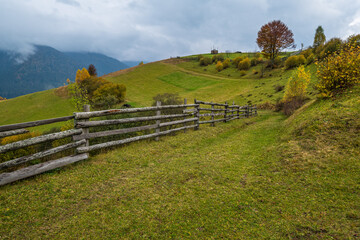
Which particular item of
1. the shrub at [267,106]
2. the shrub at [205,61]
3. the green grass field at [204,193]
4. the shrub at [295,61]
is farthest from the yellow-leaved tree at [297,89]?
the shrub at [205,61]

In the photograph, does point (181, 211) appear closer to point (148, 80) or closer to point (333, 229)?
point (333, 229)

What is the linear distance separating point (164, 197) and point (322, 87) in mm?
10908

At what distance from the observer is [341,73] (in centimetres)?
875

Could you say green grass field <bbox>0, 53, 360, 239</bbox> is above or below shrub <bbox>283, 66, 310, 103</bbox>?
below

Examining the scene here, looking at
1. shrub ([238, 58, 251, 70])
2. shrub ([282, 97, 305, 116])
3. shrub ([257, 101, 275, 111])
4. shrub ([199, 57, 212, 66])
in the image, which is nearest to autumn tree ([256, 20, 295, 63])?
shrub ([238, 58, 251, 70])

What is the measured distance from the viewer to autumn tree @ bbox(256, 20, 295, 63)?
5381 cm

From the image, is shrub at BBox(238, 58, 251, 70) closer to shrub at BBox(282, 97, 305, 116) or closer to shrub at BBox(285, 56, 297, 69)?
shrub at BBox(285, 56, 297, 69)

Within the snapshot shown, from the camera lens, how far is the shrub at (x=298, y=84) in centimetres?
1859

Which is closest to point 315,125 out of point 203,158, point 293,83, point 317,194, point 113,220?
point 317,194

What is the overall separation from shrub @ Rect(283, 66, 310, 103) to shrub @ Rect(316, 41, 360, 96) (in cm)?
1015

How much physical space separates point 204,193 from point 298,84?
20670mm

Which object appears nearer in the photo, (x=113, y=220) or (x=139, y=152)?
(x=113, y=220)

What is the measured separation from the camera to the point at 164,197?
3693 millimetres

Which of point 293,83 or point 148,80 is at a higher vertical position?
point 148,80
